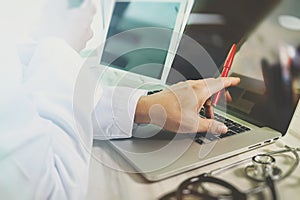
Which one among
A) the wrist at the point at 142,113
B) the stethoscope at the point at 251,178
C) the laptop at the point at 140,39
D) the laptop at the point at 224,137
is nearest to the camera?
the stethoscope at the point at 251,178

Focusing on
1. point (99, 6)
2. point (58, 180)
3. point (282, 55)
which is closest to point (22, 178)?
point (58, 180)

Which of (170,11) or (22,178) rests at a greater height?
(170,11)

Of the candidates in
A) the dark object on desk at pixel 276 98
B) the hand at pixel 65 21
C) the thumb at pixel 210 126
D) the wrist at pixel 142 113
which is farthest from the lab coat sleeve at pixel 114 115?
the hand at pixel 65 21

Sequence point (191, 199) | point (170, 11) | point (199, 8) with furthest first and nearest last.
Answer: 1. point (170, 11)
2. point (199, 8)
3. point (191, 199)

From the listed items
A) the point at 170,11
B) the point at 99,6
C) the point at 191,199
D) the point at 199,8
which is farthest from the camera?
the point at 99,6

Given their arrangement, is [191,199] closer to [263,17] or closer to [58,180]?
[58,180]

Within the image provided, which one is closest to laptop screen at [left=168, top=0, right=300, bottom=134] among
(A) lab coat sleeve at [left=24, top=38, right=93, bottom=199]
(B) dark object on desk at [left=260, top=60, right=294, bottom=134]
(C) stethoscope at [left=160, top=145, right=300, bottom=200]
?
(B) dark object on desk at [left=260, top=60, right=294, bottom=134]

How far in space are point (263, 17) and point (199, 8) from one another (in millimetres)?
201

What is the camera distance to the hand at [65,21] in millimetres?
853

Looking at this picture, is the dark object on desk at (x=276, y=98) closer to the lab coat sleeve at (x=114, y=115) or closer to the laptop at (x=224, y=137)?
the laptop at (x=224, y=137)

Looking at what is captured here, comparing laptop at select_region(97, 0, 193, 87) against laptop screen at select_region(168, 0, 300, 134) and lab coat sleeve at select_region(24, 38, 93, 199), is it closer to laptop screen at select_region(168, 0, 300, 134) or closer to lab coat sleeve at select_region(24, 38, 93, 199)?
laptop screen at select_region(168, 0, 300, 134)

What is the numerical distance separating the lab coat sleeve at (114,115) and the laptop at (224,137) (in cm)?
2

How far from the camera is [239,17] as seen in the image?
0.59 meters

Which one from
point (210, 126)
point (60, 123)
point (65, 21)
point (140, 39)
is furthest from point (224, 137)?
point (65, 21)
